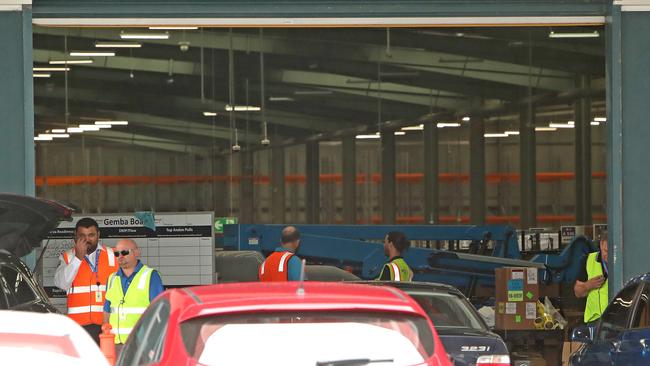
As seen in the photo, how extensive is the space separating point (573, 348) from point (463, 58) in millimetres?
5579

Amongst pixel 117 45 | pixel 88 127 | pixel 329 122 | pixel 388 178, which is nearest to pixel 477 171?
pixel 388 178

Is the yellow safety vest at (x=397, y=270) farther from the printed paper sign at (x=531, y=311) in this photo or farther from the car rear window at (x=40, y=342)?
the car rear window at (x=40, y=342)

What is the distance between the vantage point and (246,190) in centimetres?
1883

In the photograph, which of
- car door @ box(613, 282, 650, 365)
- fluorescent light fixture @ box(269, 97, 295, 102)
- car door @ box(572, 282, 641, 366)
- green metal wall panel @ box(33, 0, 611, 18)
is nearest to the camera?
car door @ box(613, 282, 650, 365)

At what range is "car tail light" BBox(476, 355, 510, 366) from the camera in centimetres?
997

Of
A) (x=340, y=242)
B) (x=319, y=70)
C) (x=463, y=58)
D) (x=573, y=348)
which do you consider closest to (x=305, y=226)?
(x=340, y=242)

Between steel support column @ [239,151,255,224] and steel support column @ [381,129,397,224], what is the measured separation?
211 centimetres

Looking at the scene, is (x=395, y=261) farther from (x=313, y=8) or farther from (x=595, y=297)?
(x=313, y=8)

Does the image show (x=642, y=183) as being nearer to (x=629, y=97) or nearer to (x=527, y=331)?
(x=629, y=97)

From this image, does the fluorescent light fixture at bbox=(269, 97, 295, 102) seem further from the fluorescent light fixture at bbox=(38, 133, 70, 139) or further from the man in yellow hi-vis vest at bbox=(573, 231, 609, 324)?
the man in yellow hi-vis vest at bbox=(573, 231, 609, 324)

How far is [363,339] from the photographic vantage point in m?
6.24

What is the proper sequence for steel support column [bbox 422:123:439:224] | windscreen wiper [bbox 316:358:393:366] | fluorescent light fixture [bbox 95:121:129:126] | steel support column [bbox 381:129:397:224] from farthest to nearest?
steel support column [bbox 422:123:439:224] < steel support column [bbox 381:129:397:224] < fluorescent light fixture [bbox 95:121:129:126] < windscreen wiper [bbox 316:358:393:366]

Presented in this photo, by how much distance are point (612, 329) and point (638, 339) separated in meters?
0.90

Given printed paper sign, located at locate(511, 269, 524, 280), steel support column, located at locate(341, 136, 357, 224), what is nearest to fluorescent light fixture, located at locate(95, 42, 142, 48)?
steel support column, located at locate(341, 136, 357, 224)
